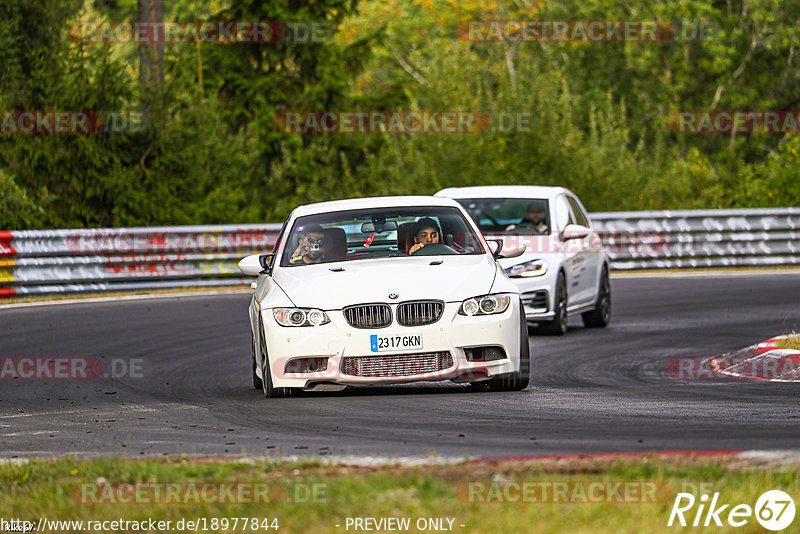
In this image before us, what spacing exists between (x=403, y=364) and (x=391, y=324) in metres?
0.30

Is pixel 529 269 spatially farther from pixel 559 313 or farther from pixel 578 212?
pixel 578 212

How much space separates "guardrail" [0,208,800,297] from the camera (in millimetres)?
23953

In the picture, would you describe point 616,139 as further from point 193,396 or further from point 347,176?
point 193,396

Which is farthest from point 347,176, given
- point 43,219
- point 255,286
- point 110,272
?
point 255,286

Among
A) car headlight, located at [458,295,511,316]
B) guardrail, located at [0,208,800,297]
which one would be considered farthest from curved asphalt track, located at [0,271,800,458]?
guardrail, located at [0,208,800,297]

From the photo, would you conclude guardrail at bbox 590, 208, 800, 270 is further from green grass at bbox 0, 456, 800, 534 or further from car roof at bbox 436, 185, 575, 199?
green grass at bbox 0, 456, 800, 534

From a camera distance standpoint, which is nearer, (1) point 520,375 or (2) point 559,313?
(1) point 520,375

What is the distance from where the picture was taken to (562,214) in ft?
58.7

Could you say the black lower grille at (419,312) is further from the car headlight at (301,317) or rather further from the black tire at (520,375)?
the black tire at (520,375)

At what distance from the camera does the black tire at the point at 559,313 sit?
16.8 m

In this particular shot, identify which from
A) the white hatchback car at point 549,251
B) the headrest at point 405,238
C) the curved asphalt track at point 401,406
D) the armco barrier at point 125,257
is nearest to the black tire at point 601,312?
the white hatchback car at point 549,251

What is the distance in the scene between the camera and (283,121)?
4141 cm

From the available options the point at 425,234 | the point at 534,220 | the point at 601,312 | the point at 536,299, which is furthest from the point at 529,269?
the point at 425,234

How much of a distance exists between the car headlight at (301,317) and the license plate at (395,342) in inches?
15.4
